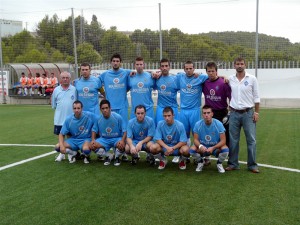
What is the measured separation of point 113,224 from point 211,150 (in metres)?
Answer: 2.46

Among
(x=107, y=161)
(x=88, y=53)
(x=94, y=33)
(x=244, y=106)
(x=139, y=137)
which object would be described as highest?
(x=94, y=33)

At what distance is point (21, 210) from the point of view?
440 centimetres

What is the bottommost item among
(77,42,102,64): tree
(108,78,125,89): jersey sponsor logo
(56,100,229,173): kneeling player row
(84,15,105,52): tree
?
(56,100,229,173): kneeling player row

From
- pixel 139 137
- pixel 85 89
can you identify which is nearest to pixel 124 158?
pixel 139 137

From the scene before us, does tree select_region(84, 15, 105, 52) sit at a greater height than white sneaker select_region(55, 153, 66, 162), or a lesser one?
greater

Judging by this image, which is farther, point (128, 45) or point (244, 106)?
point (128, 45)

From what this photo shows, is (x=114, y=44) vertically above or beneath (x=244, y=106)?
above

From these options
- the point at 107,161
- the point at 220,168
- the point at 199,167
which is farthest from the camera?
the point at 107,161

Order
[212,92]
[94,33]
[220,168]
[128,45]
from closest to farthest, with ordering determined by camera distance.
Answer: [220,168], [212,92], [128,45], [94,33]

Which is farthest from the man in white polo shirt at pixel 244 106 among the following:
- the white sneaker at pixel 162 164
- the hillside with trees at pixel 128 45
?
the hillside with trees at pixel 128 45

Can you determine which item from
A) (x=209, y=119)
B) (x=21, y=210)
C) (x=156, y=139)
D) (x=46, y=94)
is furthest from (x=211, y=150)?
(x=46, y=94)

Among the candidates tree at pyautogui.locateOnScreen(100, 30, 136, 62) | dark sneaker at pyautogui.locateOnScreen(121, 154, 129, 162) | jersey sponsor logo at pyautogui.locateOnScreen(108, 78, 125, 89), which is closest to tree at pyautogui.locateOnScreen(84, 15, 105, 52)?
tree at pyautogui.locateOnScreen(100, 30, 136, 62)

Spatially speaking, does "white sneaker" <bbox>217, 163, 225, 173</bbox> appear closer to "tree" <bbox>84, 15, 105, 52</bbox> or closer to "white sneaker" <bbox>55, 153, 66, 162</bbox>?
"white sneaker" <bbox>55, 153, 66, 162</bbox>

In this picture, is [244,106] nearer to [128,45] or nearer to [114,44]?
[128,45]
